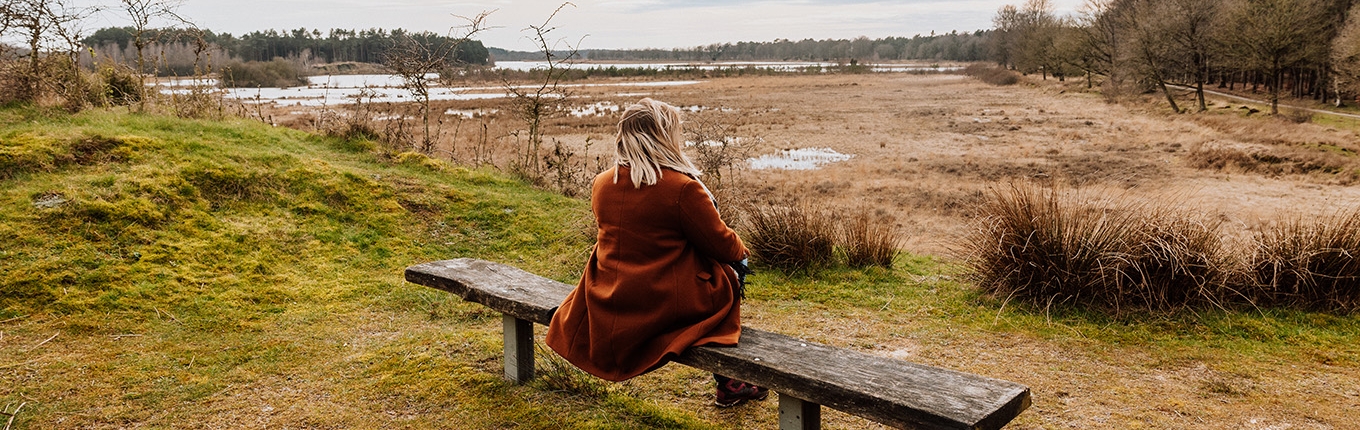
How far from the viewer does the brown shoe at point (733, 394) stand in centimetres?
382

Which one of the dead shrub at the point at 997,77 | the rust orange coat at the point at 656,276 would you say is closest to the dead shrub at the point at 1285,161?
the rust orange coat at the point at 656,276

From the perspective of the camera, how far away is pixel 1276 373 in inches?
174

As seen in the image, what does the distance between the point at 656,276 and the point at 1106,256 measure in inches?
145

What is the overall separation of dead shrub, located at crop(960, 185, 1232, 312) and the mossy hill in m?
3.18

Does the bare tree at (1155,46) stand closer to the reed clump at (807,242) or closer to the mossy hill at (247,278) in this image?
the reed clump at (807,242)

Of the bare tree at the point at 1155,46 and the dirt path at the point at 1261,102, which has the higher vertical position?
the bare tree at the point at 1155,46

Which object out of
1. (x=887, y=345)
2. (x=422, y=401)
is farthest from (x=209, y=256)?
(x=887, y=345)

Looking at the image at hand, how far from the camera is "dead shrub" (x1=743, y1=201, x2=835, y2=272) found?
22.1 ft

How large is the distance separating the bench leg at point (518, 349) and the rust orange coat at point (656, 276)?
787 millimetres

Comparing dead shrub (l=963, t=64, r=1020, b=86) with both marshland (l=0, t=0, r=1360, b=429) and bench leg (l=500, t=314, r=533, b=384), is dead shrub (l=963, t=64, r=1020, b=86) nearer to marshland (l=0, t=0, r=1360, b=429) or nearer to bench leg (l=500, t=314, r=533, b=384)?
marshland (l=0, t=0, r=1360, b=429)

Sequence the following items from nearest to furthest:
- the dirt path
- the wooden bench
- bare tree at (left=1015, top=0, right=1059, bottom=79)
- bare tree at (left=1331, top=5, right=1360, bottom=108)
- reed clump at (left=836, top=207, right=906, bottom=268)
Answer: the wooden bench → reed clump at (left=836, top=207, right=906, bottom=268) → bare tree at (left=1331, top=5, right=1360, bottom=108) → the dirt path → bare tree at (left=1015, top=0, right=1059, bottom=79)

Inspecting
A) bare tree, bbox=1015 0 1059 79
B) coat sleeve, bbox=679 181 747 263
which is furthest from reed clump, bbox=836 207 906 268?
bare tree, bbox=1015 0 1059 79

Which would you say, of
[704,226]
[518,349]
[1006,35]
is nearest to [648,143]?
[704,226]

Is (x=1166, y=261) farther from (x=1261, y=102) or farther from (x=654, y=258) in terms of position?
(x=1261, y=102)
